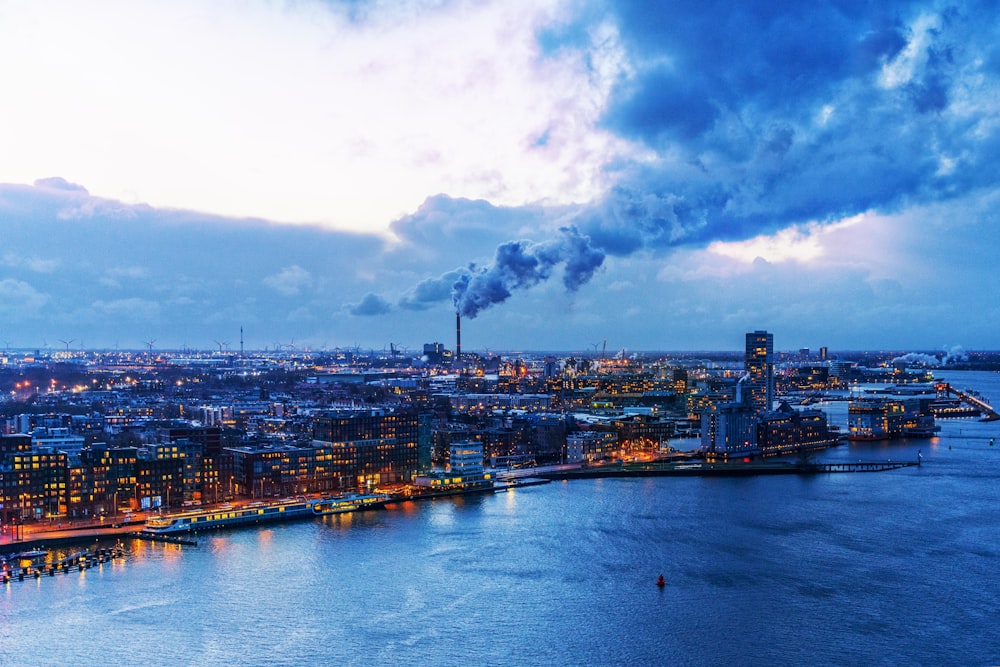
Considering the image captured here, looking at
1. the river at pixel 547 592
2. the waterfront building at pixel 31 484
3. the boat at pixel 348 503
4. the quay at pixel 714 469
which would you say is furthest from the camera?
the quay at pixel 714 469

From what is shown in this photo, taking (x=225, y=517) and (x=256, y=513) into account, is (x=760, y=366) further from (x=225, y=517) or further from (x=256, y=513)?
(x=225, y=517)

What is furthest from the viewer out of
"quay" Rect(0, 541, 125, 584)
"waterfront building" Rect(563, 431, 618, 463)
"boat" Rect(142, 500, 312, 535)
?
"waterfront building" Rect(563, 431, 618, 463)

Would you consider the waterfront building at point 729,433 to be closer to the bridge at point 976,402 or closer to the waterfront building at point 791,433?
the waterfront building at point 791,433

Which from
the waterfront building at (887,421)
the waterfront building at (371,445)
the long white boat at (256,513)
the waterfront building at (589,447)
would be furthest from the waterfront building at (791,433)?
the long white boat at (256,513)

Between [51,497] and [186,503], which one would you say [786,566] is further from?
[51,497]

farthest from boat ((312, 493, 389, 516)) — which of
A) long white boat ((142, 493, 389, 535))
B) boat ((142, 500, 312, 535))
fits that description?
boat ((142, 500, 312, 535))

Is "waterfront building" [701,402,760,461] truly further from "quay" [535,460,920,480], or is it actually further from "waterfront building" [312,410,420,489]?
"waterfront building" [312,410,420,489]

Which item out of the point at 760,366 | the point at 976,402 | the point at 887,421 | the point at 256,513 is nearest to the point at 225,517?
the point at 256,513

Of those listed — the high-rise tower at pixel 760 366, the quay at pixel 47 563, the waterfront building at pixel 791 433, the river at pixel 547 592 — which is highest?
the high-rise tower at pixel 760 366
